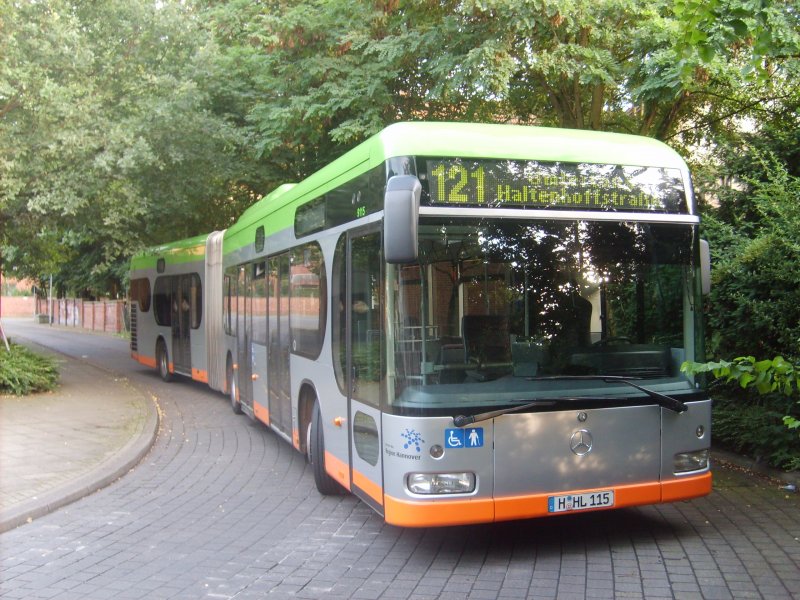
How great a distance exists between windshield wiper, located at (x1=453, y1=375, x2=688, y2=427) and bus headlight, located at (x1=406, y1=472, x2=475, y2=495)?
1.23ft

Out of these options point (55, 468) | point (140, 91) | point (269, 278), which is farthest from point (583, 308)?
point (140, 91)

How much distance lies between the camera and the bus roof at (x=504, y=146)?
5504mm

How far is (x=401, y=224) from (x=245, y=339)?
23.0 ft

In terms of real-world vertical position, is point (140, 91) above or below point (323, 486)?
above

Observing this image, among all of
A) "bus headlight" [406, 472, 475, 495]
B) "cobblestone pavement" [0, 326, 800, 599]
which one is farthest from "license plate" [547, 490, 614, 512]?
"bus headlight" [406, 472, 475, 495]

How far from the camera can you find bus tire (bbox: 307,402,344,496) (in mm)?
7455

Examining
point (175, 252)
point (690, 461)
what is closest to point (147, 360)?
point (175, 252)

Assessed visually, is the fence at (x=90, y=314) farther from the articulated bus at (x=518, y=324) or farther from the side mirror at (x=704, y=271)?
the side mirror at (x=704, y=271)

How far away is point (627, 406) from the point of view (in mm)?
5621

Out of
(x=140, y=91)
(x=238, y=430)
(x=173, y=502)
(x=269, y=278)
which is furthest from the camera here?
(x=140, y=91)

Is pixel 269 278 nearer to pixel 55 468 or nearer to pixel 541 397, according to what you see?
pixel 55 468

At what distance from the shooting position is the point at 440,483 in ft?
17.4

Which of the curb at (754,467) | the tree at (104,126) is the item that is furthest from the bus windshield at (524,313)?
the tree at (104,126)

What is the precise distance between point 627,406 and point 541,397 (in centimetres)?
68
